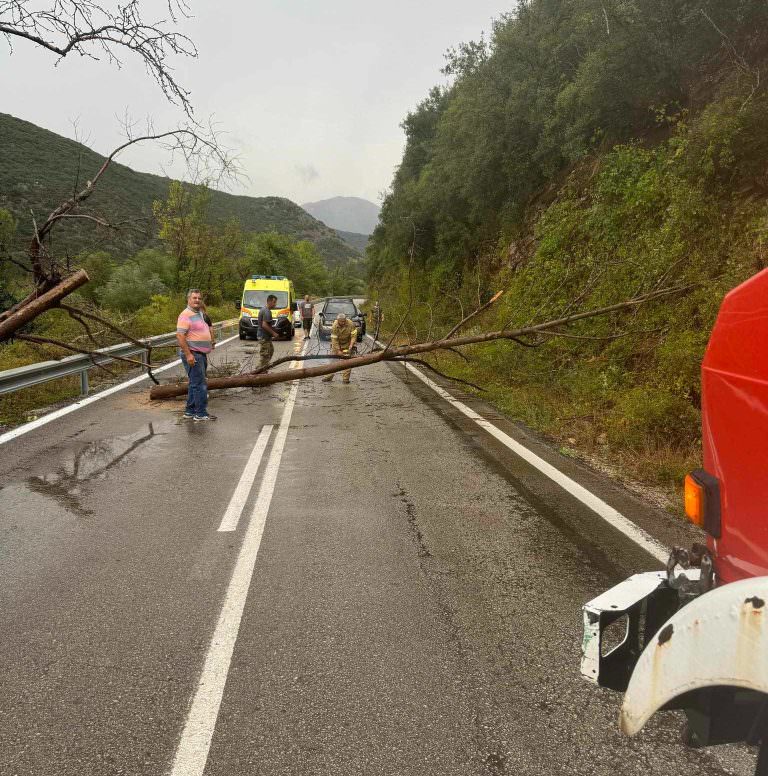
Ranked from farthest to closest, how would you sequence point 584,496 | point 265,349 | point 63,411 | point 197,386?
point 265,349
point 63,411
point 197,386
point 584,496

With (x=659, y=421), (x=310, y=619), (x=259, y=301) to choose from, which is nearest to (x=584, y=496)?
(x=659, y=421)

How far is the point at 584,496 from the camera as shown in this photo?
5602 millimetres

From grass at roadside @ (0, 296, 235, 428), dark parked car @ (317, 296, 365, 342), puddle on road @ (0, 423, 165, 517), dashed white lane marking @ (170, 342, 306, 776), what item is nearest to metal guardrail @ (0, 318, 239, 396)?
grass at roadside @ (0, 296, 235, 428)

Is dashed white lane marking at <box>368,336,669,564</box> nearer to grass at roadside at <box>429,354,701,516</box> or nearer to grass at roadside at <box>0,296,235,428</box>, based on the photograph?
grass at roadside at <box>429,354,701,516</box>

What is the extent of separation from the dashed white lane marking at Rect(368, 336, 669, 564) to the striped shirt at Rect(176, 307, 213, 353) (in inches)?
173

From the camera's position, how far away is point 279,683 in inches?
112

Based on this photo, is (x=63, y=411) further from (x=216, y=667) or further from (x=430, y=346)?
(x=216, y=667)

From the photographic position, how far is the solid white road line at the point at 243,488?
4.99 m

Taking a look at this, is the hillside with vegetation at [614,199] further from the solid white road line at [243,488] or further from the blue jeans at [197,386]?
the blue jeans at [197,386]

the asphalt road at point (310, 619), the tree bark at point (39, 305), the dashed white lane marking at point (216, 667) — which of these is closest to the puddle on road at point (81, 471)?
the asphalt road at point (310, 619)

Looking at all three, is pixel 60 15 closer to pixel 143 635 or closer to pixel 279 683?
pixel 143 635

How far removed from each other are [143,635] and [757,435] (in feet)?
10.3

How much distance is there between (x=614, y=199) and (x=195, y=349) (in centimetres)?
1103

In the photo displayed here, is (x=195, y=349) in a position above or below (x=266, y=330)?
below
